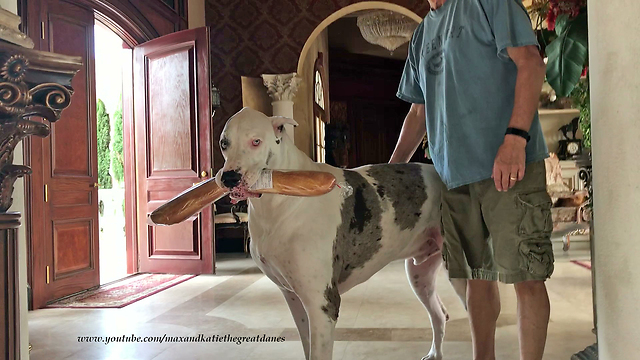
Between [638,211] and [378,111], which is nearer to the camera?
[638,211]

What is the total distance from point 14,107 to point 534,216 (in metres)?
1.31

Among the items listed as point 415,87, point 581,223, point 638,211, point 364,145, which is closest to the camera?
point 638,211

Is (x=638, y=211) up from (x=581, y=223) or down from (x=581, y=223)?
up

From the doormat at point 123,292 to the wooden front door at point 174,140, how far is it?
0.28 meters

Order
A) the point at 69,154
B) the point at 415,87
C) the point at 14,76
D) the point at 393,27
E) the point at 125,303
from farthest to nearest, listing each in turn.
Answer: the point at 393,27
the point at 69,154
the point at 125,303
the point at 415,87
the point at 14,76

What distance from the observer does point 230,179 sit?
1449mm

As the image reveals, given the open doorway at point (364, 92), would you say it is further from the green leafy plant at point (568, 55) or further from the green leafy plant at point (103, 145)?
the green leafy plant at point (568, 55)

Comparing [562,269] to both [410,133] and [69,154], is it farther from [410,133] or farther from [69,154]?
[69,154]

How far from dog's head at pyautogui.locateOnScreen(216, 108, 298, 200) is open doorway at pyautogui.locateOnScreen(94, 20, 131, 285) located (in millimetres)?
6656

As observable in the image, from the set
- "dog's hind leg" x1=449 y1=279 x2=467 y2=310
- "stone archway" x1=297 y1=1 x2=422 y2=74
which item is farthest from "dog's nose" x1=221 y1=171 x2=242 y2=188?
"stone archway" x1=297 y1=1 x2=422 y2=74

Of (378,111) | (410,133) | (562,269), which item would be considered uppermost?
(378,111)

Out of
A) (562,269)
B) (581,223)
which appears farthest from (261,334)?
(581,223)

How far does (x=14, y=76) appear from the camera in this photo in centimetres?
98

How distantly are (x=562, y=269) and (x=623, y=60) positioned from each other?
409 cm
